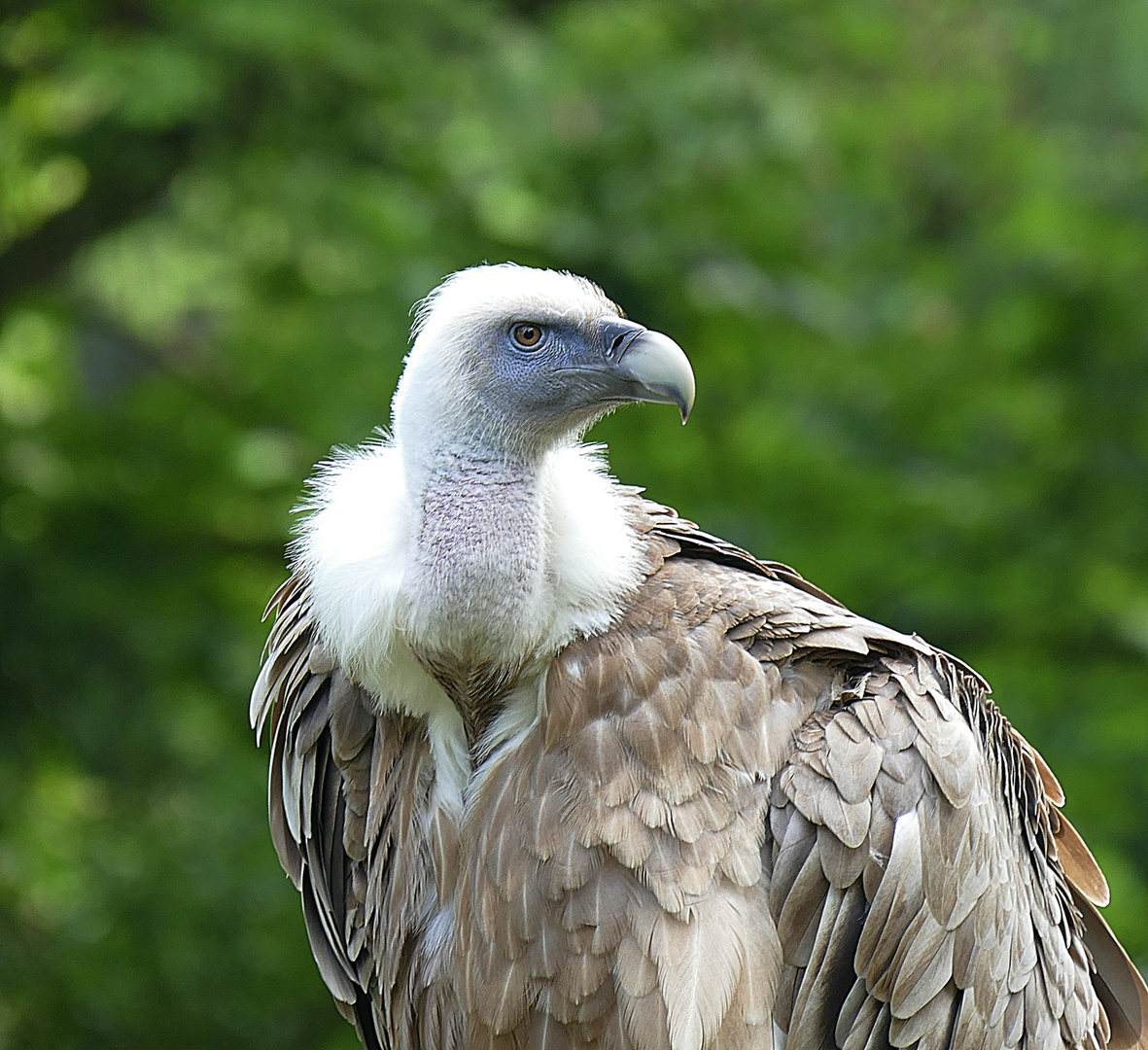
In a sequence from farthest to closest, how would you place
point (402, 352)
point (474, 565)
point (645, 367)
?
point (402, 352) < point (645, 367) < point (474, 565)

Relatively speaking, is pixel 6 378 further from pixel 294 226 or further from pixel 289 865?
pixel 289 865

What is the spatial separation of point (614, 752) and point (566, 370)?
2.63 feet

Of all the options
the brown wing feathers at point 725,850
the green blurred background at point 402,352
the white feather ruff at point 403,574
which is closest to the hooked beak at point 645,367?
the white feather ruff at point 403,574

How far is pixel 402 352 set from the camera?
6488 millimetres

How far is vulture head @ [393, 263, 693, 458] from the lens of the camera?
3074mm

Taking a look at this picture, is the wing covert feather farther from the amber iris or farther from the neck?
the amber iris

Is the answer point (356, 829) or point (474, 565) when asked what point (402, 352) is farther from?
point (474, 565)

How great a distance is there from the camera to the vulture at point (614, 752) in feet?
10.1

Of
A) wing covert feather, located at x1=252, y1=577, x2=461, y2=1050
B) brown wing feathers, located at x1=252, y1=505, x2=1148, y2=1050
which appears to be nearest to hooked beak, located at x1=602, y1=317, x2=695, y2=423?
brown wing feathers, located at x1=252, y1=505, x2=1148, y2=1050

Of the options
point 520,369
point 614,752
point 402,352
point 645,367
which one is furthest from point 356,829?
point 402,352

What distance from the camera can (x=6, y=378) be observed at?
8461 mm

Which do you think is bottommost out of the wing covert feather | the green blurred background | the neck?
the wing covert feather

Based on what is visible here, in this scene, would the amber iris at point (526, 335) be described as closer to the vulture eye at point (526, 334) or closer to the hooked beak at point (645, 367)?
the vulture eye at point (526, 334)

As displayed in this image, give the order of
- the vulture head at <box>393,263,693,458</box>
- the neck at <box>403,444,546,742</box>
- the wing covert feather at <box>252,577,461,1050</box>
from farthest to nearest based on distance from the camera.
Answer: the wing covert feather at <box>252,577,461,1050</box>
the vulture head at <box>393,263,693,458</box>
the neck at <box>403,444,546,742</box>
